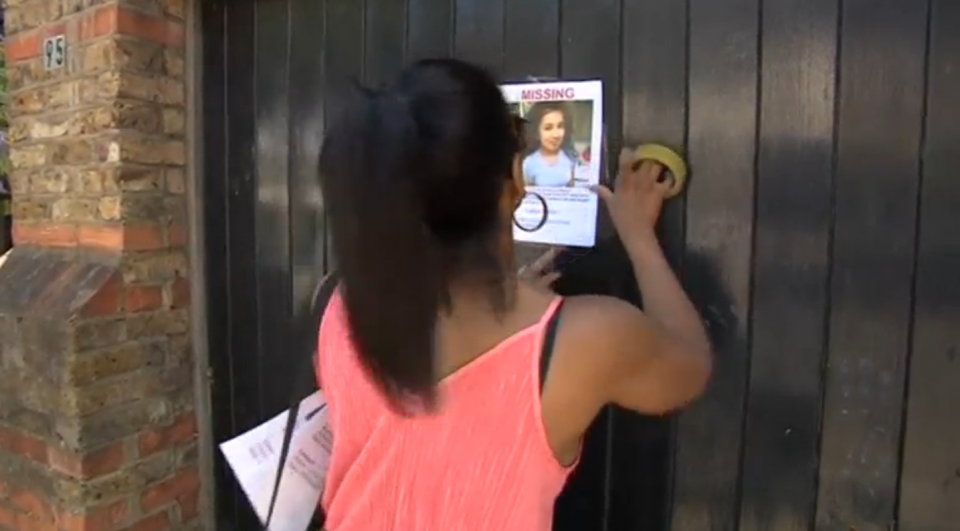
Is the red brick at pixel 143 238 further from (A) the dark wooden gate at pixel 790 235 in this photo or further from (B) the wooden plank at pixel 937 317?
(B) the wooden plank at pixel 937 317

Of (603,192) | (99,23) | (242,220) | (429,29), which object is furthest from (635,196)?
(99,23)

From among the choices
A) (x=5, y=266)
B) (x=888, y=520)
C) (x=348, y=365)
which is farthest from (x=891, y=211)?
(x=5, y=266)

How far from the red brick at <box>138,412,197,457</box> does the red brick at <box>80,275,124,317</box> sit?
0.33m

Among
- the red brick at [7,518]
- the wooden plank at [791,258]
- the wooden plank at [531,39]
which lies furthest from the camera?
the red brick at [7,518]

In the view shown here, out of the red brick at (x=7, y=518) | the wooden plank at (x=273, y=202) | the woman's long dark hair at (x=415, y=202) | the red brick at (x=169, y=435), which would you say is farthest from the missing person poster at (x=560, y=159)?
the red brick at (x=7, y=518)

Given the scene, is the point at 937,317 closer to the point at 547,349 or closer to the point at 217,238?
the point at 547,349

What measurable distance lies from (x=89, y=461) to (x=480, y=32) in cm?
132

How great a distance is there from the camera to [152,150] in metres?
1.84

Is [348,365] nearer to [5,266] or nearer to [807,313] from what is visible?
[807,313]

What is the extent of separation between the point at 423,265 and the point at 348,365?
0.24 metres

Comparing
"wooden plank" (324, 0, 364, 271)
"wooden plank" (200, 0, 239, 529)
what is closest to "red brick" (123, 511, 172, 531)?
"wooden plank" (200, 0, 239, 529)

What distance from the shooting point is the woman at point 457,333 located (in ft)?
2.96

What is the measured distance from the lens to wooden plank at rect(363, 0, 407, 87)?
1592 mm

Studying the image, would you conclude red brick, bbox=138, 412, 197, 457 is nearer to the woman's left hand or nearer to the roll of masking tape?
the woman's left hand
